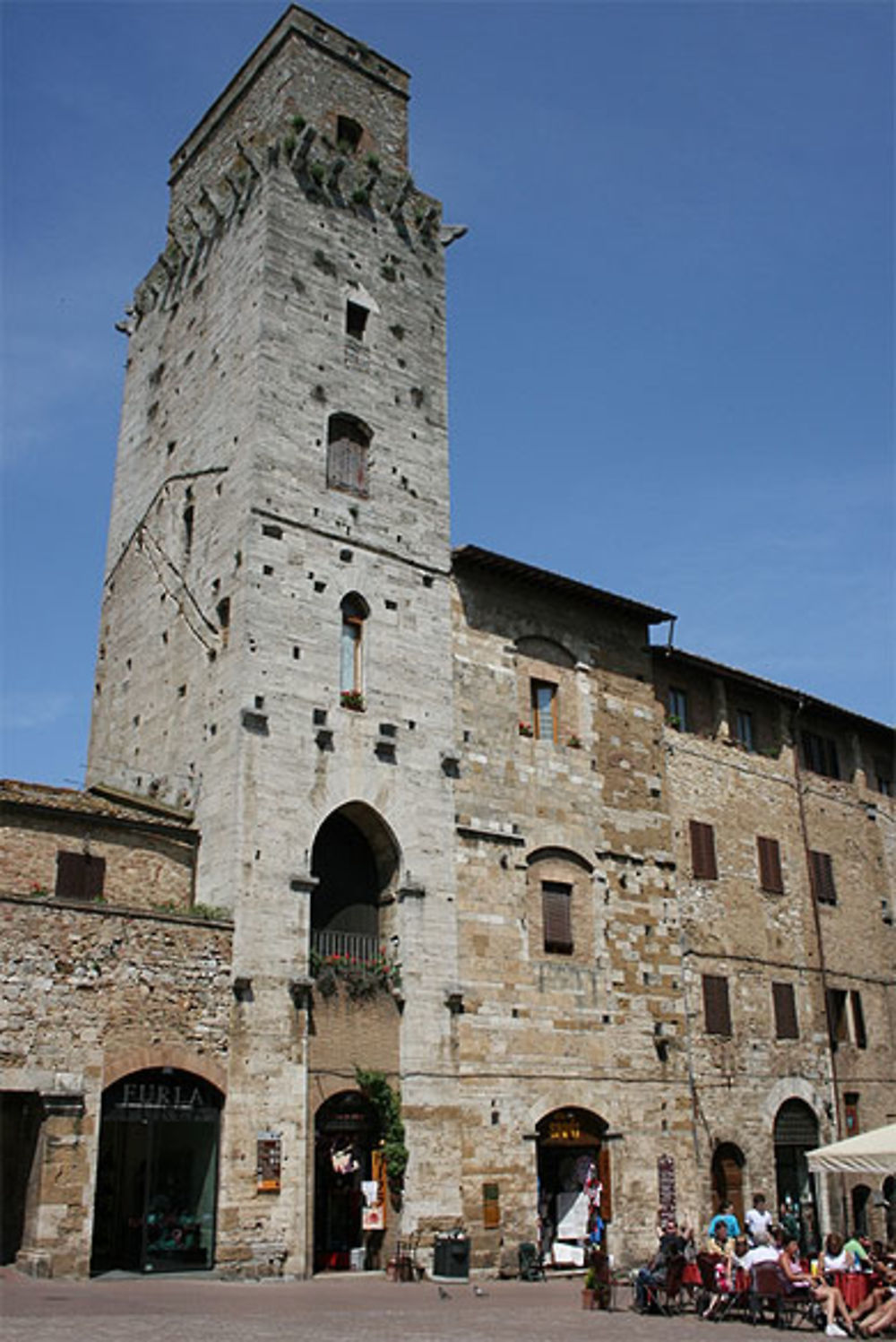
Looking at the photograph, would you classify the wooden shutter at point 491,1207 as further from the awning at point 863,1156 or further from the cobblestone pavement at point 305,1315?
the awning at point 863,1156

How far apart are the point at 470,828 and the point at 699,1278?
874 cm


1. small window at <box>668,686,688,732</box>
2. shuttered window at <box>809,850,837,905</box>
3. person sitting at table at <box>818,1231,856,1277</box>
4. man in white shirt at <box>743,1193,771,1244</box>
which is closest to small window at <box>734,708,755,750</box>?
small window at <box>668,686,688,732</box>

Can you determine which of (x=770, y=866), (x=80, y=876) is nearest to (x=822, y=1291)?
(x=80, y=876)

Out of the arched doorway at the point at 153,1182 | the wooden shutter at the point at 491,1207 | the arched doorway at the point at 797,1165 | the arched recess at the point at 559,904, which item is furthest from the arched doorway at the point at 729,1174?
the arched doorway at the point at 153,1182

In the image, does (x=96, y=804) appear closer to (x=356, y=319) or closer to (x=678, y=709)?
(x=356, y=319)

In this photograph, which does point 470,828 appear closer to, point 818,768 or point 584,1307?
point 584,1307

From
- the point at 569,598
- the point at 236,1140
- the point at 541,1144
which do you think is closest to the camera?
the point at 236,1140

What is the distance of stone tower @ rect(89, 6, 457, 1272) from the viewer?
19875mm

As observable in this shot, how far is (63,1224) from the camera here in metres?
16.6

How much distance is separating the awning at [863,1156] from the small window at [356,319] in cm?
1703

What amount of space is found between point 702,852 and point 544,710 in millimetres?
4845

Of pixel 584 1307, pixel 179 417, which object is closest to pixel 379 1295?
pixel 584 1307

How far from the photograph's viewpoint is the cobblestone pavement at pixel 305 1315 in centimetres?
1252

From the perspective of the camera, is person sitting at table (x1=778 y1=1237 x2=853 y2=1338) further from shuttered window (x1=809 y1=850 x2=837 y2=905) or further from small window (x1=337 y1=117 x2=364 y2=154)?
small window (x1=337 y1=117 x2=364 y2=154)
